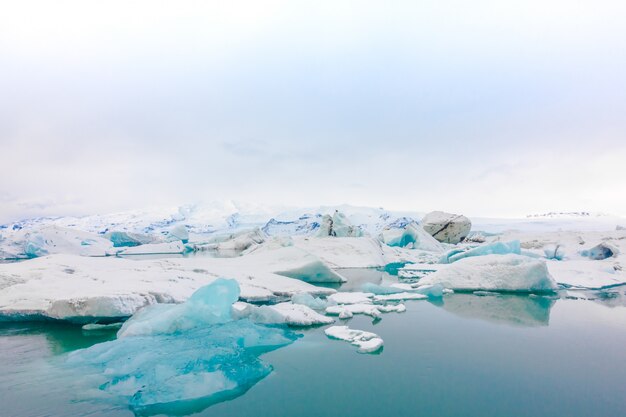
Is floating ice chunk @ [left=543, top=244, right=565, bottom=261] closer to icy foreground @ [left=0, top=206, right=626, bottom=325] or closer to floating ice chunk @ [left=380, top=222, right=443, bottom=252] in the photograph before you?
icy foreground @ [left=0, top=206, right=626, bottom=325]

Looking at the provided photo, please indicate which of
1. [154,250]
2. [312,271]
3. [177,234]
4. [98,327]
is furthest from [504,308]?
[177,234]

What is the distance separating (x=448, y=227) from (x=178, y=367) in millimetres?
25992

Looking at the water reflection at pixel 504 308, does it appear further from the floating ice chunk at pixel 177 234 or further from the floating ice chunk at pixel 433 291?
the floating ice chunk at pixel 177 234

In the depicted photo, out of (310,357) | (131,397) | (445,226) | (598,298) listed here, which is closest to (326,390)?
(310,357)

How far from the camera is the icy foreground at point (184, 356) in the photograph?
8.80 ft

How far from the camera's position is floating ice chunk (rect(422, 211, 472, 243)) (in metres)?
26.6

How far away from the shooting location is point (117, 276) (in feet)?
20.3

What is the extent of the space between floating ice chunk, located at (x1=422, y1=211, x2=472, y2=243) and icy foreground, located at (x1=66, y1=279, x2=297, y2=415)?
79.2 ft

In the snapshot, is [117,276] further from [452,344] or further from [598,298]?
[598,298]

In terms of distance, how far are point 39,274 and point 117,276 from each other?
1311 mm

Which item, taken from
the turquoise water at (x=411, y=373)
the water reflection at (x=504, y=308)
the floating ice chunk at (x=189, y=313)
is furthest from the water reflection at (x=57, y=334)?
the water reflection at (x=504, y=308)

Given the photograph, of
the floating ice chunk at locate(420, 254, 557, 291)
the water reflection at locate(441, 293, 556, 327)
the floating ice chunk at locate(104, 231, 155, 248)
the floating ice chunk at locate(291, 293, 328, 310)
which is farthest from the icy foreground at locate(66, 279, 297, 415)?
the floating ice chunk at locate(104, 231, 155, 248)

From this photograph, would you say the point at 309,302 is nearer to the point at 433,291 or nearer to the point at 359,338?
the point at 359,338

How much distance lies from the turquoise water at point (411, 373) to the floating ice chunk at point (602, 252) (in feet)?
37.1
